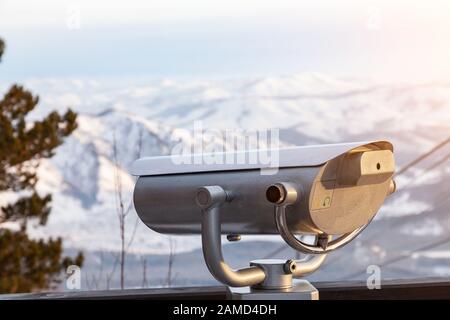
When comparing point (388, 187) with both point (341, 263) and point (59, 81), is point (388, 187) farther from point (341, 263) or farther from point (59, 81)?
point (341, 263)

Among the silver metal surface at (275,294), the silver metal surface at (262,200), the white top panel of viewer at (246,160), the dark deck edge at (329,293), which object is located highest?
the white top panel of viewer at (246,160)

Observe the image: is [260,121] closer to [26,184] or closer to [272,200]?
[26,184]

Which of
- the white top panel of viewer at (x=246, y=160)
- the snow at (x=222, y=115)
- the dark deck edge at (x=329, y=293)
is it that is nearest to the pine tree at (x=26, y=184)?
the snow at (x=222, y=115)

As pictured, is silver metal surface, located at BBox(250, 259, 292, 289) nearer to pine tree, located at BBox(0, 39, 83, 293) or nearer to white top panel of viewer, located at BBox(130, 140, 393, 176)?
white top panel of viewer, located at BBox(130, 140, 393, 176)

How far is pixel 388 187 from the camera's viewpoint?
1.15 m

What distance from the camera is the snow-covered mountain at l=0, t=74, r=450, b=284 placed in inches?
248

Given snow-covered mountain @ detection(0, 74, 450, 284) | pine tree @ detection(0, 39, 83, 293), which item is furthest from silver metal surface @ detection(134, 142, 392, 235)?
pine tree @ detection(0, 39, 83, 293)

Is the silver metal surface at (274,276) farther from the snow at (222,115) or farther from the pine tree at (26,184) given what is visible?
the pine tree at (26,184)

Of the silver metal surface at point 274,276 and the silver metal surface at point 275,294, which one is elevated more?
the silver metal surface at point 274,276

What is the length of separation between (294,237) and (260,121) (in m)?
5.18

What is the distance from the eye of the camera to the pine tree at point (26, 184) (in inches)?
235

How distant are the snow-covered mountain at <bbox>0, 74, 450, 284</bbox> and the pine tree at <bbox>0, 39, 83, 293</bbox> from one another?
0.16m

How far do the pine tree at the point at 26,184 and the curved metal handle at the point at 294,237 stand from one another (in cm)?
493

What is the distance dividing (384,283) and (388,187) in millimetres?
412
